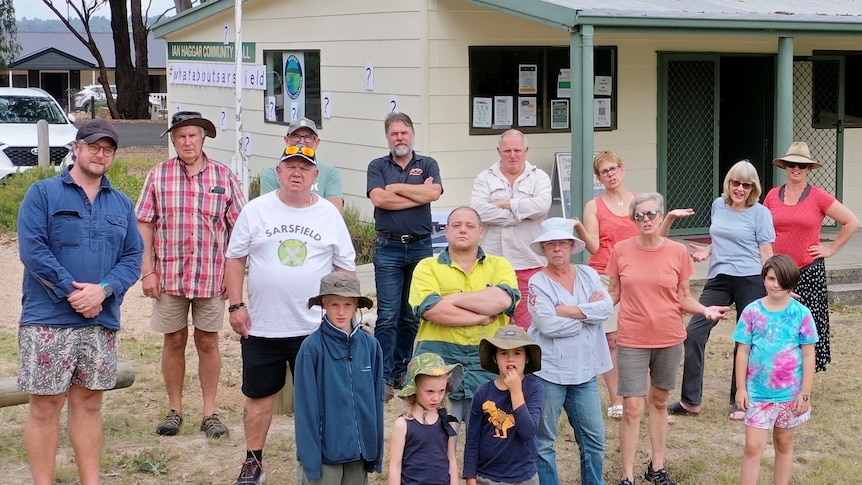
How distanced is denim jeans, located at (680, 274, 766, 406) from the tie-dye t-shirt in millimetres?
1428

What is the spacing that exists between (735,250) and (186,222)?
3.33 m

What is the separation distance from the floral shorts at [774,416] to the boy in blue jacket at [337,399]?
189 cm

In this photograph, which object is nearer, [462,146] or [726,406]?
[726,406]

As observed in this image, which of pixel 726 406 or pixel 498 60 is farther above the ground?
pixel 498 60

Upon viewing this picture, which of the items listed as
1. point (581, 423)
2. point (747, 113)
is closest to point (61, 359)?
point (581, 423)

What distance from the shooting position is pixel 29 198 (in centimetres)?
523

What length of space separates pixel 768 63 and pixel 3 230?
9632mm

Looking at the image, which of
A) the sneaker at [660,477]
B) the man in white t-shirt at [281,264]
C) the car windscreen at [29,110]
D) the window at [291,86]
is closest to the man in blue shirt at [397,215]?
the man in white t-shirt at [281,264]

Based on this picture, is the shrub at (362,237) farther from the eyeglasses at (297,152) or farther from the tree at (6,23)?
the tree at (6,23)

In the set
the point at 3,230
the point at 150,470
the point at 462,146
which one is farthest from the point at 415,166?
the point at 3,230

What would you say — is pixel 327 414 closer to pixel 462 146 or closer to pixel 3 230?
pixel 462 146

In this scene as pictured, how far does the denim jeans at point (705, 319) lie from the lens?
279 inches

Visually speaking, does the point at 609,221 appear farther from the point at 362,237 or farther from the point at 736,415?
the point at 362,237

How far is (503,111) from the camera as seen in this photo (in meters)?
12.1
